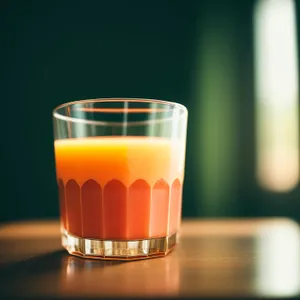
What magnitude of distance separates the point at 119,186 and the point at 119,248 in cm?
9

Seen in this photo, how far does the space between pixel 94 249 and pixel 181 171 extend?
0.64 feet

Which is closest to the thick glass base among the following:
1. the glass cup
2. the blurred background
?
the glass cup

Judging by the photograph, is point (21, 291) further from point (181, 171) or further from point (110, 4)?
point (110, 4)

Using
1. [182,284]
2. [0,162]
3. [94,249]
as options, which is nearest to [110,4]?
[0,162]

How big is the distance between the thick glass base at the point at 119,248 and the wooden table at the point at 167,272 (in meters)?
0.02

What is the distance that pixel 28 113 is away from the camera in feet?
6.99

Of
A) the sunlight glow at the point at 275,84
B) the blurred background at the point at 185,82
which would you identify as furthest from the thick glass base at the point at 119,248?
the sunlight glow at the point at 275,84

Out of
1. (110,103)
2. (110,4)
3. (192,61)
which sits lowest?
(110,103)

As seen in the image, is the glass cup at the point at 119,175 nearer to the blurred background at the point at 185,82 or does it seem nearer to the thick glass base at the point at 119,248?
the thick glass base at the point at 119,248

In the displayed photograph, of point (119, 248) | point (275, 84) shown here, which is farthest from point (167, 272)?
point (275, 84)

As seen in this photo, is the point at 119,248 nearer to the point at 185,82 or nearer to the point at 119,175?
the point at 119,175

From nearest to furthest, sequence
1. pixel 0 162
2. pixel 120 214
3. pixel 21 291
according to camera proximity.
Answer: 1. pixel 21 291
2. pixel 120 214
3. pixel 0 162

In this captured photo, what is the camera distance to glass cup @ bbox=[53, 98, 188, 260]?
0.59 metres

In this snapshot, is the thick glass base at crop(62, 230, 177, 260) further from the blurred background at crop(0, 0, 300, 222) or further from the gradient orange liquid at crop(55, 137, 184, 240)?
the blurred background at crop(0, 0, 300, 222)
